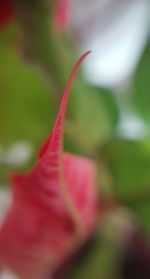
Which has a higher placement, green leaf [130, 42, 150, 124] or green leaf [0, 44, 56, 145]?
green leaf [0, 44, 56, 145]

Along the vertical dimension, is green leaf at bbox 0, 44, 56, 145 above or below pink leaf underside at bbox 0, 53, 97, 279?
above

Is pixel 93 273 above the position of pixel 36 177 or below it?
below

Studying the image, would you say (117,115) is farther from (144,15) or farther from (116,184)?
(144,15)

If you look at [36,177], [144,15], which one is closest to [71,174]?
[36,177]

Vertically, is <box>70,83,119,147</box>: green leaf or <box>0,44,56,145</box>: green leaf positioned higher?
<box>0,44,56,145</box>: green leaf

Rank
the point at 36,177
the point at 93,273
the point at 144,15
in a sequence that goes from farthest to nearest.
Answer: the point at 144,15
the point at 93,273
the point at 36,177
